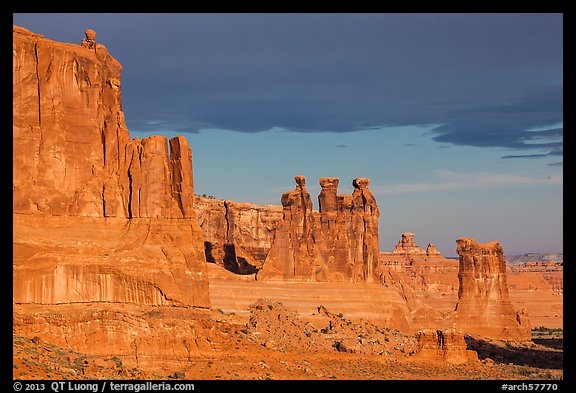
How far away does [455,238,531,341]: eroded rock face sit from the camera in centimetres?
13762

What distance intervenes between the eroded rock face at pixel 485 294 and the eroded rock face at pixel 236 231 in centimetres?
2492

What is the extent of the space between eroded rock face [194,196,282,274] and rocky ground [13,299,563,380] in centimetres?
3117

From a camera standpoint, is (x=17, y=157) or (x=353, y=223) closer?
(x=17, y=157)

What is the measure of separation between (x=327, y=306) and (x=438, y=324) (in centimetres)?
2434

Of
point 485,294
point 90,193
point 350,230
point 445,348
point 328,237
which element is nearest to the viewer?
point 90,193

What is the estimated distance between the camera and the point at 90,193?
2958 inches

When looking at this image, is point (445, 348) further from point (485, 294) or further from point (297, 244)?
point (485, 294)

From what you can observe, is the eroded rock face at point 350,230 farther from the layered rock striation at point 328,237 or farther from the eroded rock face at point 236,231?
the eroded rock face at point 236,231

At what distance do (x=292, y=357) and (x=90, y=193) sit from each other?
20227 millimetres

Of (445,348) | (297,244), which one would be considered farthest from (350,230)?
(445,348)

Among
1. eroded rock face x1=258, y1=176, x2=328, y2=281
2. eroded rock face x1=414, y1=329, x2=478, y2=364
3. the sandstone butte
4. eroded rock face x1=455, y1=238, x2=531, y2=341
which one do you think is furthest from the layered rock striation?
the sandstone butte

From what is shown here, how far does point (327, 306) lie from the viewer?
124 m
